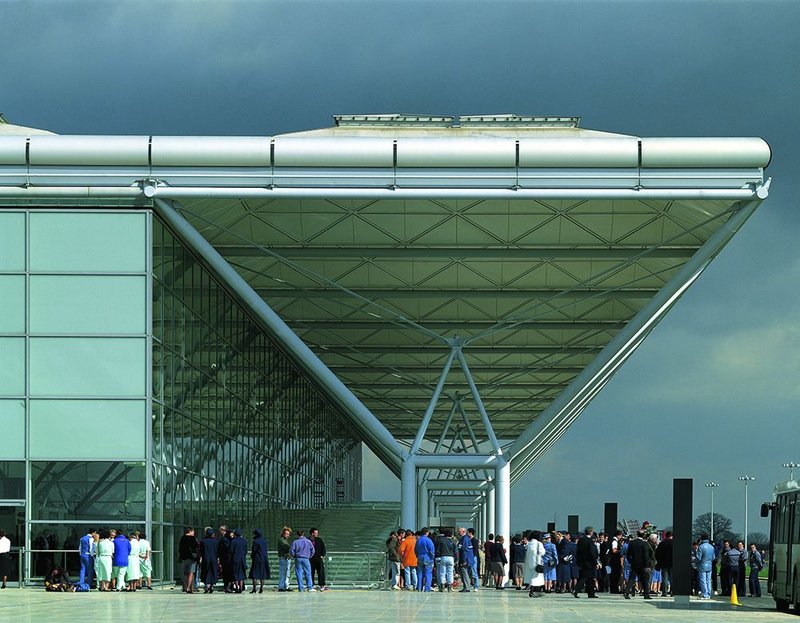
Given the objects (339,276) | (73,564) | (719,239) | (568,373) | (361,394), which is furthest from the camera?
(361,394)

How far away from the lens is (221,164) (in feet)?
116

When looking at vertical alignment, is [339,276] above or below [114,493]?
above

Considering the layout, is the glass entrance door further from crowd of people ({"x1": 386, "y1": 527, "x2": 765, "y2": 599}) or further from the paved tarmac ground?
crowd of people ({"x1": 386, "y1": 527, "x2": 765, "y2": 599})

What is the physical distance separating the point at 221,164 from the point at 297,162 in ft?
6.05

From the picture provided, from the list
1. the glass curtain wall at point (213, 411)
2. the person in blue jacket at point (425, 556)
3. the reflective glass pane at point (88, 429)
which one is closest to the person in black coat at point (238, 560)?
the glass curtain wall at point (213, 411)

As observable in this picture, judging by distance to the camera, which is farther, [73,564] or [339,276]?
[339,276]

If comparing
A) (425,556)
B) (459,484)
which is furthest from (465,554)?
(459,484)

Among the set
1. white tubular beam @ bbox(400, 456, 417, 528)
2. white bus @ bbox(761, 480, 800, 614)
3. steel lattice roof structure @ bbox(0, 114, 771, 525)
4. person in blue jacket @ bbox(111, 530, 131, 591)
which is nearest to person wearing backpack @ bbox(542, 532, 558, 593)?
white bus @ bbox(761, 480, 800, 614)

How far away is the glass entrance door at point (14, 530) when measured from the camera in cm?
3369

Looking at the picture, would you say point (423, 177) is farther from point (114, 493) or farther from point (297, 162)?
point (114, 493)

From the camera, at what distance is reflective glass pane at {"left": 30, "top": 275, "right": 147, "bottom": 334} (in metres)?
34.9

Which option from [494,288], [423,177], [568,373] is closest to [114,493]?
[423,177]

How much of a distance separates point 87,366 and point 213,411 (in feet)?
33.3

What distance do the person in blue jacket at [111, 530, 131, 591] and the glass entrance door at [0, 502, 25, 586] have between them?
2596 mm
